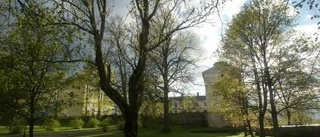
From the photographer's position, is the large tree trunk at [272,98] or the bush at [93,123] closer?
the large tree trunk at [272,98]

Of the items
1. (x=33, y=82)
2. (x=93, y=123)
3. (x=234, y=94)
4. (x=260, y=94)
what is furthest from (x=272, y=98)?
(x=93, y=123)

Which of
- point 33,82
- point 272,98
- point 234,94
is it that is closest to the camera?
point 33,82

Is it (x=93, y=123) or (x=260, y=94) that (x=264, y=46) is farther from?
(x=93, y=123)

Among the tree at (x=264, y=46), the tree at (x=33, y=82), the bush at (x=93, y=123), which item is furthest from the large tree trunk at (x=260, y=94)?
the bush at (x=93, y=123)

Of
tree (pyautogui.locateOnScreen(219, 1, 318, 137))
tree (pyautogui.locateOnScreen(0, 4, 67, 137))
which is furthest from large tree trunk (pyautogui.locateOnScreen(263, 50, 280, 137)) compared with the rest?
tree (pyautogui.locateOnScreen(0, 4, 67, 137))

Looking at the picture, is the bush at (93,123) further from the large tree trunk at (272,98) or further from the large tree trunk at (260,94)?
the large tree trunk at (272,98)

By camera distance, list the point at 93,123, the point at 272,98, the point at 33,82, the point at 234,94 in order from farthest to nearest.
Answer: the point at 93,123 < the point at 234,94 < the point at 272,98 < the point at 33,82

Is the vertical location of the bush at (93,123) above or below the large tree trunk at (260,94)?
below

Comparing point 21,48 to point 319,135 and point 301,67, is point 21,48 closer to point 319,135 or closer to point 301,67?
point 301,67

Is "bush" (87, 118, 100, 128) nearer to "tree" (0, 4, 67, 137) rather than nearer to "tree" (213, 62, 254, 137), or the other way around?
"tree" (213, 62, 254, 137)

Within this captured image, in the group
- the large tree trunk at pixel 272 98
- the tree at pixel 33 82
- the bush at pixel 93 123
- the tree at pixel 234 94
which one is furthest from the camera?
the bush at pixel 93 123

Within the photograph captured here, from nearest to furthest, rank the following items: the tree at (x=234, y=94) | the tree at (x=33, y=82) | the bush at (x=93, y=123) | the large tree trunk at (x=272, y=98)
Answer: the tree at (x=33, y=82) < the large tree trunk at (x=272, y=98) < the tree at (x=234, y=94) < the bush at (x=93, y=123)

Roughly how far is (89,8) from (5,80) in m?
7.62

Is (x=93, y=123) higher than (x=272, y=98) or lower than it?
lower
